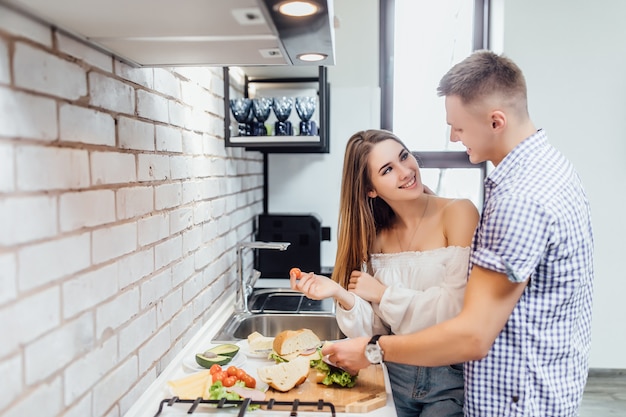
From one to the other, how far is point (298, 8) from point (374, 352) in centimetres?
95

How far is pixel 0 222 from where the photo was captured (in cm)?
76

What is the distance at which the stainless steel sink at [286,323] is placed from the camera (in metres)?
2.16

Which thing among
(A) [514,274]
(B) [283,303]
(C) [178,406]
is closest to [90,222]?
(C) [178,406]

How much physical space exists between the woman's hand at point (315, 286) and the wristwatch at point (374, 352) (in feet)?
0.82

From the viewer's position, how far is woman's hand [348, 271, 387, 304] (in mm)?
1680

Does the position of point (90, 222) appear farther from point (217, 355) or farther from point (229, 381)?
point (217, 355)

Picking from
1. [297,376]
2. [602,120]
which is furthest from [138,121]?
[602,120]

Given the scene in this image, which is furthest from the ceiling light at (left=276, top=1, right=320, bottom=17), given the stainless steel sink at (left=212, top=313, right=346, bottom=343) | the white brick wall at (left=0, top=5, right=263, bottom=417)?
the stainless steel sink at (left=212, top=313, right=346, bottom=343)

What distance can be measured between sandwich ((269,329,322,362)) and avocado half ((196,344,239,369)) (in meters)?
0.13

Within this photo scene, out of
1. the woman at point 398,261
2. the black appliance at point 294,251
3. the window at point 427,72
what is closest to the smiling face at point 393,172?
the woman at point 398,261

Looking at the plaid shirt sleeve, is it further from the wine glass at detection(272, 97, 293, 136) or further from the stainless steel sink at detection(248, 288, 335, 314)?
the wine glass at detection(272, 97, 293, 136)

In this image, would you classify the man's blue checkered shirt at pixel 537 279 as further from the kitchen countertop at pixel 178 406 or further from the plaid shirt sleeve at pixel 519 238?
the kitchen countertop at pixel 178 406

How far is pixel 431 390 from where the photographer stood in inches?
63.5

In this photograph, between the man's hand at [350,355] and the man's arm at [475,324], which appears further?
the man's hand at [350,355]
